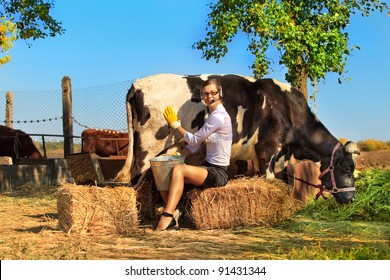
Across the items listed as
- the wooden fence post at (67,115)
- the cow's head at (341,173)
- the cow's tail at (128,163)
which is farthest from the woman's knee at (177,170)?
the wooden fence post at (67,115)

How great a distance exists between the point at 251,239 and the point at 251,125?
259cm

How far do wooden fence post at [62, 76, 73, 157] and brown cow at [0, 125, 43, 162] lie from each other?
1.85 meters

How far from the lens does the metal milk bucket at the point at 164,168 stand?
261 inches

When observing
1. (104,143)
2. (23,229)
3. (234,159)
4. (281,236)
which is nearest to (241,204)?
(281,236)

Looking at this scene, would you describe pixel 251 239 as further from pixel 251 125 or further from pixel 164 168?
pixel 251 125

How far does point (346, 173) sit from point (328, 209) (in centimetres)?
60

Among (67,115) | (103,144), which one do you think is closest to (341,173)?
(103,144)

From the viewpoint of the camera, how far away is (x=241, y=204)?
6.86 m

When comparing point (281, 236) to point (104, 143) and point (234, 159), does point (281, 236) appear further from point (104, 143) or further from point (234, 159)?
point (104, 143)

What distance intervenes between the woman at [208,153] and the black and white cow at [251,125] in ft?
3.80

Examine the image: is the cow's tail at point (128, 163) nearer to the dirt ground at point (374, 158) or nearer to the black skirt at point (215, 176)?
the black skirt at point (215, 176)

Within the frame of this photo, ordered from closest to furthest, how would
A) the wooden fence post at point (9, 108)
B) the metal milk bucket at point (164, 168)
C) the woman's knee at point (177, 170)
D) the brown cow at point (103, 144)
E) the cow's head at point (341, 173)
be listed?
the woman's knee at point (177, 170) < the metal milk bucket at point (164, 168) < the cow's head at point (341, 173) < the brown cow at point (103, 144) < the wooden fence post at point (9, 108)

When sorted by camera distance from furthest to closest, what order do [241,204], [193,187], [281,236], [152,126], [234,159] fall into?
[234,159] < [152,126] < [193,187] < [241,204] < [281,236]

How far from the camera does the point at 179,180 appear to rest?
6535mm
